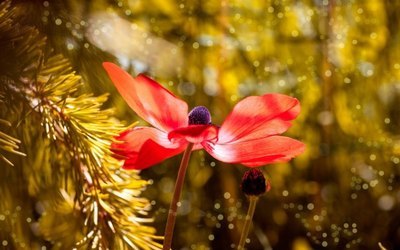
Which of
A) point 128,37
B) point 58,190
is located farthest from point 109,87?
point 58,190

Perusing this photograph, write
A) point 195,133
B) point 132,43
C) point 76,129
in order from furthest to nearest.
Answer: point 132,43 → point 76,129 → point 195,133

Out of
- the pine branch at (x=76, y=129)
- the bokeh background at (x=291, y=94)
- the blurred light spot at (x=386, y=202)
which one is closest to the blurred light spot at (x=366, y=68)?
the bokeh background at (x=291, y=94)

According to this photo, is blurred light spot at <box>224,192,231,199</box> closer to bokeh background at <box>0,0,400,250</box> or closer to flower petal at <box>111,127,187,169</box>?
bokeh background at <box>0,0,400,250</box>

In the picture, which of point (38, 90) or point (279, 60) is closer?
point (38, 90)

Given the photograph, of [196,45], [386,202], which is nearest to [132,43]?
[196,45]

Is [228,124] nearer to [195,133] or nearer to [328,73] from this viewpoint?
[195,133]

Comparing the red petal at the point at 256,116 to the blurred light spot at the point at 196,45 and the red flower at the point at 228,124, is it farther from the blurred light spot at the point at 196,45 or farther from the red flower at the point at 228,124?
the blurred light spot at the point at 196,45

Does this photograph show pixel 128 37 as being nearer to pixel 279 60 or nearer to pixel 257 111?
pixel 279 60
